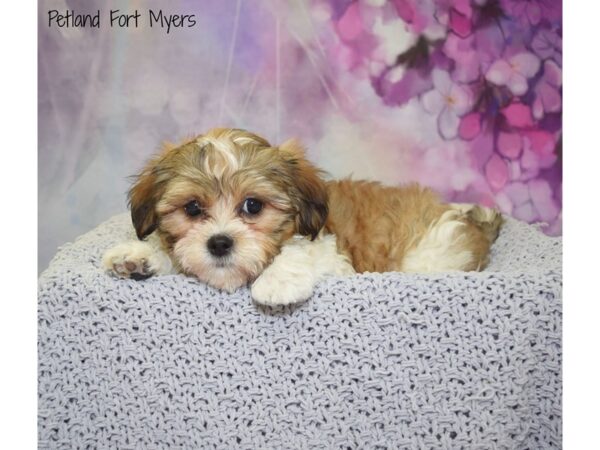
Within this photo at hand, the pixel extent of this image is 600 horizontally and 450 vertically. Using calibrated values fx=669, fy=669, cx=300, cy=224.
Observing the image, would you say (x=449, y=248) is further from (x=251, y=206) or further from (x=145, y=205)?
(x=145, y=205)

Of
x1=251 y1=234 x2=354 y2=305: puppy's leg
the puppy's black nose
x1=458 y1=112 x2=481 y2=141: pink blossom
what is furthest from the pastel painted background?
x1=251 y1=234 x2=354 y2=305: puppy's leg

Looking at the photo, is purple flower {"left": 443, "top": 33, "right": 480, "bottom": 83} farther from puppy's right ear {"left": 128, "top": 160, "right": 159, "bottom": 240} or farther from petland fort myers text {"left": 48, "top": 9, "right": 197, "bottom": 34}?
puppy's right ear {"left": 128, "top": 160, "right": 159, "bottom": 240}

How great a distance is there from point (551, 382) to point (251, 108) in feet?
6.88

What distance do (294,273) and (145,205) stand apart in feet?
2.66

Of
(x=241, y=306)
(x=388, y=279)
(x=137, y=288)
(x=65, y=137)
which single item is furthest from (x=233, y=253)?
(x=65, y=137)

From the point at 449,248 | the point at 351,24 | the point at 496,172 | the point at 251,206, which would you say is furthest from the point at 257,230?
the point at 496,172

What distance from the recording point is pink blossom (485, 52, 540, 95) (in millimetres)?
3246

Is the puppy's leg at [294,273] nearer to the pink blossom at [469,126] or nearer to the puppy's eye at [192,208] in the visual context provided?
the puppy's eye at [192,208]

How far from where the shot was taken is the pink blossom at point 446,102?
3.77 metres

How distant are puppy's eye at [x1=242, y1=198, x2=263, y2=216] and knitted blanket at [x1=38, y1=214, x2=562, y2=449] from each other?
0.40m

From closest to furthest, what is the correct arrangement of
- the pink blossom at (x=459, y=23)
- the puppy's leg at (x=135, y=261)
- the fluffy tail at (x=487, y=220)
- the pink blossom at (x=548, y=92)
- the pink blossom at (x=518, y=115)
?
the puppy's leg at (x=135, y=261) < the pink blossom at (x=548, y=92) < the pink blossom at (x=459, y=23) < the pink blossom at (x=518, y=115) < the fluffy tail at (x=487, y=220)

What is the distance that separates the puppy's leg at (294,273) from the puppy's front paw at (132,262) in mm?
510

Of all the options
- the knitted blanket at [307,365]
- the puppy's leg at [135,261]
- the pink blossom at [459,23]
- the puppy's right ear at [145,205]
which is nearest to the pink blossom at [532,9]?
the pink blossom at [459,23]

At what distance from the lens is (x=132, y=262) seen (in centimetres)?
274
